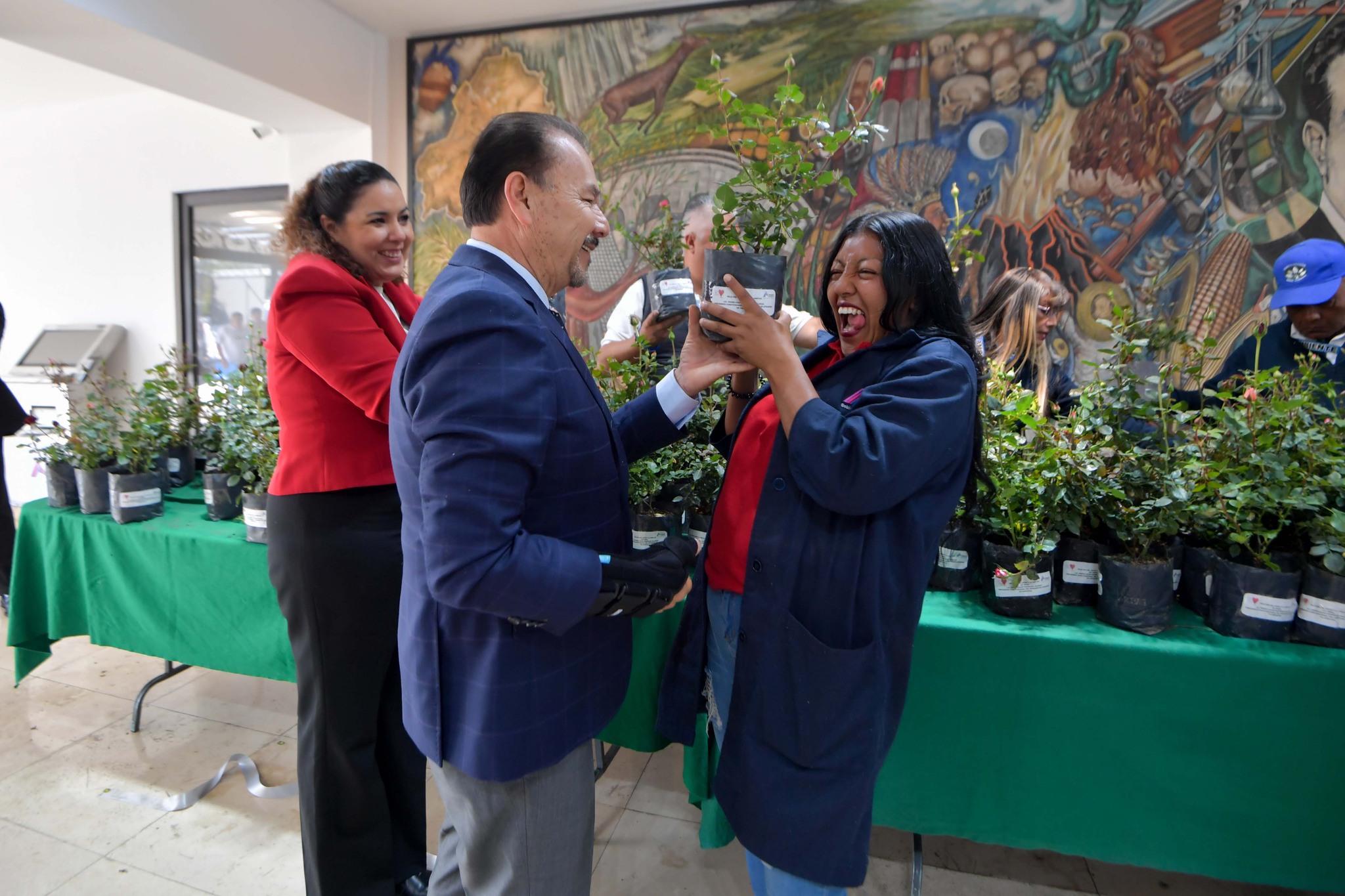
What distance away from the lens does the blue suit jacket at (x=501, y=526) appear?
863mm

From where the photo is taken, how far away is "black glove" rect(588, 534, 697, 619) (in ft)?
3.16

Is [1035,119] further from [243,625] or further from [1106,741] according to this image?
[243,625]

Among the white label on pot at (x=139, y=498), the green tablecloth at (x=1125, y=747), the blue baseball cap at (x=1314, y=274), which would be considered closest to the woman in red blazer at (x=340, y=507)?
the green tablecloth at (x=1125, y=747)

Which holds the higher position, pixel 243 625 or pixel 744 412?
pixel 744 412

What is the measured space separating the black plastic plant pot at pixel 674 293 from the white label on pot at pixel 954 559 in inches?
34.7

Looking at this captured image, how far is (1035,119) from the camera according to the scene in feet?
11.7

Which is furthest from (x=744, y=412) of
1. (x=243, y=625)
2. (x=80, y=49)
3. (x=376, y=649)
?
(x=80, y=49)

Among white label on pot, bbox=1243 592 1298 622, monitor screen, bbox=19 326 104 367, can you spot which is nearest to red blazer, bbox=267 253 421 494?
white label on pot, bbox=1243 592 1298 622

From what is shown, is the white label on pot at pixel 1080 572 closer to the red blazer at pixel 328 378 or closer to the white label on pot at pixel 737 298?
the white label on pot at pixel 737 298

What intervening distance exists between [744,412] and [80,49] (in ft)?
13.5

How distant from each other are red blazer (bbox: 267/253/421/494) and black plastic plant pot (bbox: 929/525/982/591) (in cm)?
135

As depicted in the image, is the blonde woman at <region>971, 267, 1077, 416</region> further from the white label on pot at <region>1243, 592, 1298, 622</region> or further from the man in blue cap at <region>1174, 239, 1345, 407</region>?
the white label on pot at <region>1243, 592, 1298, 622</region>

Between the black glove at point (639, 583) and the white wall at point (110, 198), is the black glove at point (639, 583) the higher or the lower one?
the lower one

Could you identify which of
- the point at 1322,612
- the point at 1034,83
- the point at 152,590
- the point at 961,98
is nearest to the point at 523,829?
the point at 1322,612
